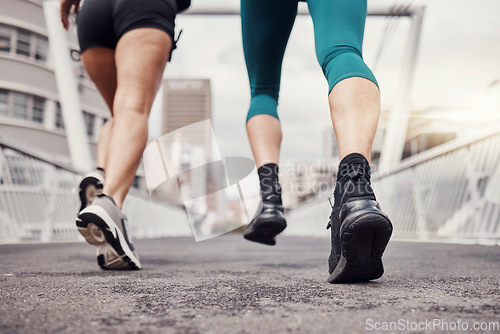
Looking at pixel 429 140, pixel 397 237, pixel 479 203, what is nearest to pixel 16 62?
pixel 429 140

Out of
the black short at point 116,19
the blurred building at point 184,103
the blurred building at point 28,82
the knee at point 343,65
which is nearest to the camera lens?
the knee at point 343,65

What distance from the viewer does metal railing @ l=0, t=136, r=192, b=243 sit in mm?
4367

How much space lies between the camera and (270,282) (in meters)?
1.29

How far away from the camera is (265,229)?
5.96ft

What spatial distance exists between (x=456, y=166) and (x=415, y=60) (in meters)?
5.43

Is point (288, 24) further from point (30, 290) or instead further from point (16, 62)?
point (16, 62)

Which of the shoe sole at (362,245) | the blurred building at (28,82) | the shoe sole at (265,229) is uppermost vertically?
the blurred building at (28,82)

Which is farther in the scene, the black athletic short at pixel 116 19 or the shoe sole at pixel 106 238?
the black athletic short at pixel 116 19

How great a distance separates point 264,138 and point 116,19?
0.86 metres

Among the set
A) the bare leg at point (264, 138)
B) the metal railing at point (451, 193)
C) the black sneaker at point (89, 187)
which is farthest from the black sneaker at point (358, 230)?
the metal railing at point (451, 193)

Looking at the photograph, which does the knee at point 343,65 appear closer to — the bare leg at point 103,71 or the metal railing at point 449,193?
the bare leg at point 103,71

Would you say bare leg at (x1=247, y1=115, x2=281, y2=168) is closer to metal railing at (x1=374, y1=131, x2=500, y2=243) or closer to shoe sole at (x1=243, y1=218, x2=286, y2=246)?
shoe sole at (x1=243, y1=218, x2=286, y2=246)

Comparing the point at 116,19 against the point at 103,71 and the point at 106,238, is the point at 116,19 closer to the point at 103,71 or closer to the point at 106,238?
the point at 103,71

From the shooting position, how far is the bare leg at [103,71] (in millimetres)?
2090
